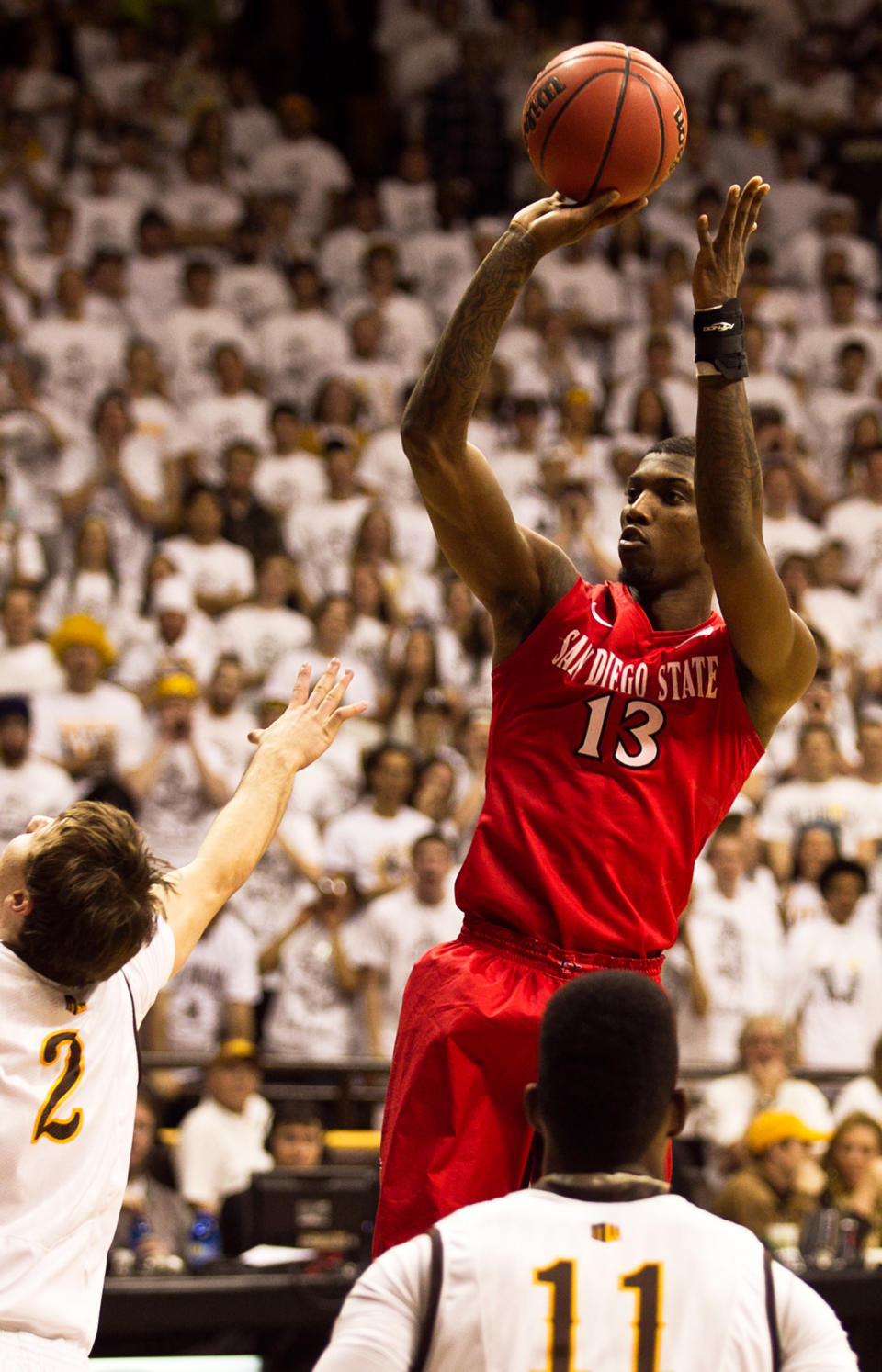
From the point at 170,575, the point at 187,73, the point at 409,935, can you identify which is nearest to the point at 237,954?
the point at 409,935

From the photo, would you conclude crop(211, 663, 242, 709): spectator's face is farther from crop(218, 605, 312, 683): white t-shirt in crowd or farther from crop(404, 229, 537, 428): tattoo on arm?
crop(404, 229, 537, 428): tattoo on arm

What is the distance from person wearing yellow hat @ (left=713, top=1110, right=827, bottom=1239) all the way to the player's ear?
5.00 m

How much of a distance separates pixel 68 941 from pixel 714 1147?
554 cm

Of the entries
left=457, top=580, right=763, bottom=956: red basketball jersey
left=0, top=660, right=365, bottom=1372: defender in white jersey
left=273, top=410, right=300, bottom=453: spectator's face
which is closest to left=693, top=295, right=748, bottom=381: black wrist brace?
left=457, top=580, right=763, bottom=956: red basketball jersey

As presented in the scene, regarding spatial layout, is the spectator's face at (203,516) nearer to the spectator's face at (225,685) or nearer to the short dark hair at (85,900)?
the spectator's face at (225,685)

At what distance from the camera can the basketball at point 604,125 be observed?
3650 mm

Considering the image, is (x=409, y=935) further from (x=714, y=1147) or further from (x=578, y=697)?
(x=578, y=697)

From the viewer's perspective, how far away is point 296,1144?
7160 mm

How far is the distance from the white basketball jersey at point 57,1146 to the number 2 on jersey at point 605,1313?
110 cm

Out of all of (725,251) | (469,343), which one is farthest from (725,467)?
(469,343)

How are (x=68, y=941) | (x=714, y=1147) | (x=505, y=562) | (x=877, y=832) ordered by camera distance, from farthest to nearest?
(x=877, y=832), (x=714, y=1147), (x=505, y=562), (x=68, y=941)

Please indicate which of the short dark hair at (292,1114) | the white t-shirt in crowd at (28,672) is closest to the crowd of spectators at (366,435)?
the white t-shirt in crowd at (28,672)

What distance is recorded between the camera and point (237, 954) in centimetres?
838

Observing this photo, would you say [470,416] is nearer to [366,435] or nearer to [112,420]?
[112,420]
